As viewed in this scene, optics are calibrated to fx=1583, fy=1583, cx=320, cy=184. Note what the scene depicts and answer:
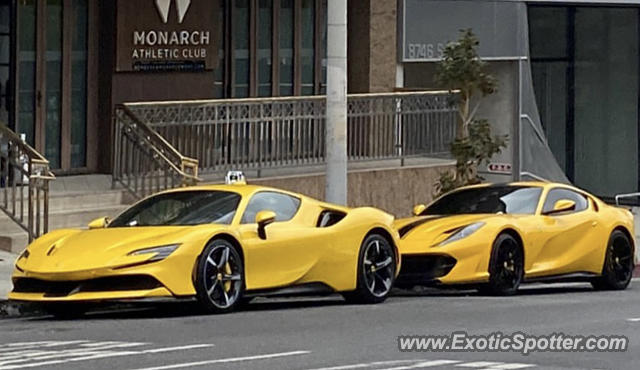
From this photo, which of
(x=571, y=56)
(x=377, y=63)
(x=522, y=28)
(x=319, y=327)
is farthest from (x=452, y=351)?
(x=571, y=56)

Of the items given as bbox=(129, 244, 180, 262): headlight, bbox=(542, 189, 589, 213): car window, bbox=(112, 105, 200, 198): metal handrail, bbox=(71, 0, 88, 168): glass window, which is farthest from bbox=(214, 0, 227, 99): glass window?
bbox=(129, 244, 180, 262): headlight

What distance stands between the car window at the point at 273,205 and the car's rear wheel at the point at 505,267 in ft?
9.02

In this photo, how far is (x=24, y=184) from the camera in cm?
2070

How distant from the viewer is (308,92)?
27.8 meters

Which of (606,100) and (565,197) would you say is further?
(606,100)

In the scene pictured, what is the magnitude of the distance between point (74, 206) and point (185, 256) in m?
7.43

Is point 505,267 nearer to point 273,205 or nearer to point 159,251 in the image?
point 273,205

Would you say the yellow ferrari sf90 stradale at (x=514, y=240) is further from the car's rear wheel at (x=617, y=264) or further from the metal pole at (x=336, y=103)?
the metal pole at (x=336, y=103)

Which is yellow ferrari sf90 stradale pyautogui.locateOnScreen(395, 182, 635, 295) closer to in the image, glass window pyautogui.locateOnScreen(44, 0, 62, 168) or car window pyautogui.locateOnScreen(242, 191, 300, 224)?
car window pyautogui.locateOnScreen(242, 191, 300, 224)

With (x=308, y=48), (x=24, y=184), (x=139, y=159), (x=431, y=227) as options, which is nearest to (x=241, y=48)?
(x=308, y=48)

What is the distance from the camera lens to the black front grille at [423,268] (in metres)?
17.8

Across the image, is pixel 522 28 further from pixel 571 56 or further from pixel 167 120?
pixel 167 120

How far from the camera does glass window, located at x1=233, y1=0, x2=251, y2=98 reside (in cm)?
2645

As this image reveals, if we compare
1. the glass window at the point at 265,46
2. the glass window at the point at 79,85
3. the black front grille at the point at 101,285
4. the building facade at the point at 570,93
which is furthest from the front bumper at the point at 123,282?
the building facade at the point at 570,93
